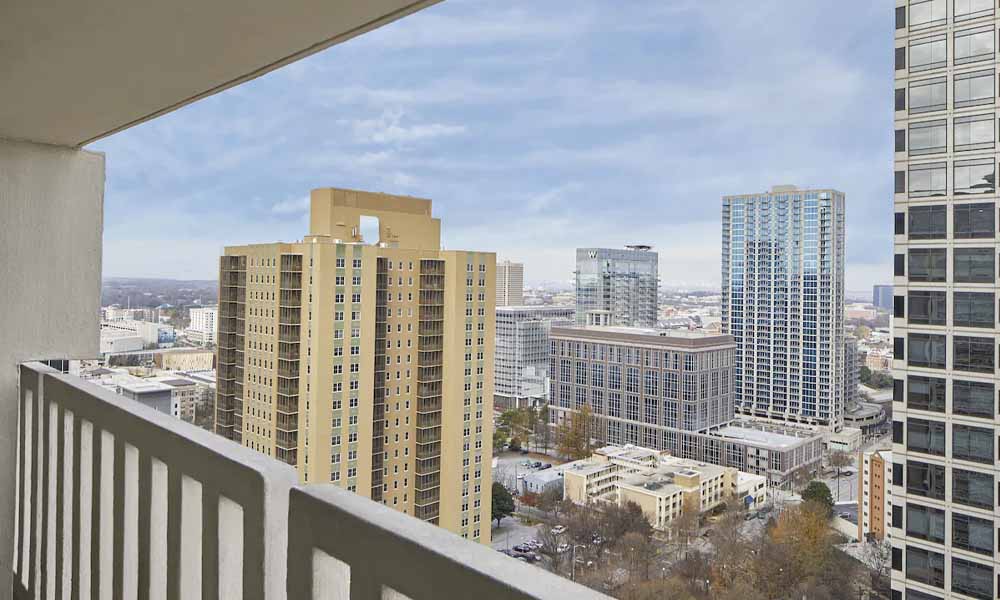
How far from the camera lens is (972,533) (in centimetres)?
295

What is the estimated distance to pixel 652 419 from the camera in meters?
5.00

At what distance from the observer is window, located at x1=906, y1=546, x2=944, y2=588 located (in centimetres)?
300

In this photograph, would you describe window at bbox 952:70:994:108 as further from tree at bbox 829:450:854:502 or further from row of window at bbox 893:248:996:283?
tree at bbox 829:450:854:502

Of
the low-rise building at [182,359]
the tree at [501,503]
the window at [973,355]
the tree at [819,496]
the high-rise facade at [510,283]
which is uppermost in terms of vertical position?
the high-rise facade at [510,283]

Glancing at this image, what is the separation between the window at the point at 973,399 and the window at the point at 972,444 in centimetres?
7

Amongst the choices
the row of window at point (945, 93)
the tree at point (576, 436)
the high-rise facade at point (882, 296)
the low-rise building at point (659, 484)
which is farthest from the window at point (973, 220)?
the tree at point (576, 436)

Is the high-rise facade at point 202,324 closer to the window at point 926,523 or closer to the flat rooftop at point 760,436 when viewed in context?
the flat rooftop at point 760,436

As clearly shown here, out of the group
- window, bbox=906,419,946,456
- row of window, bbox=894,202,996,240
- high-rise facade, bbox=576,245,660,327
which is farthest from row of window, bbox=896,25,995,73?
high-rise facade, bbox=576,245,660,327

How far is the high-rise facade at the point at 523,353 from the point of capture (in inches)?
212

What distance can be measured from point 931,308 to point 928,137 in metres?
0.81

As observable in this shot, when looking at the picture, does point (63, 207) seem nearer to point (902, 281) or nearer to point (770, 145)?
point (902, 281)

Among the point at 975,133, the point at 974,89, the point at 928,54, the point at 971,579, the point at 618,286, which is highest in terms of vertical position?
the point at 928,54

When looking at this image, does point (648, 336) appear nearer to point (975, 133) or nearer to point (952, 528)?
point (952, 528)

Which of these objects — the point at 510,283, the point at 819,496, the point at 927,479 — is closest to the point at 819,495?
the point at 819,496
